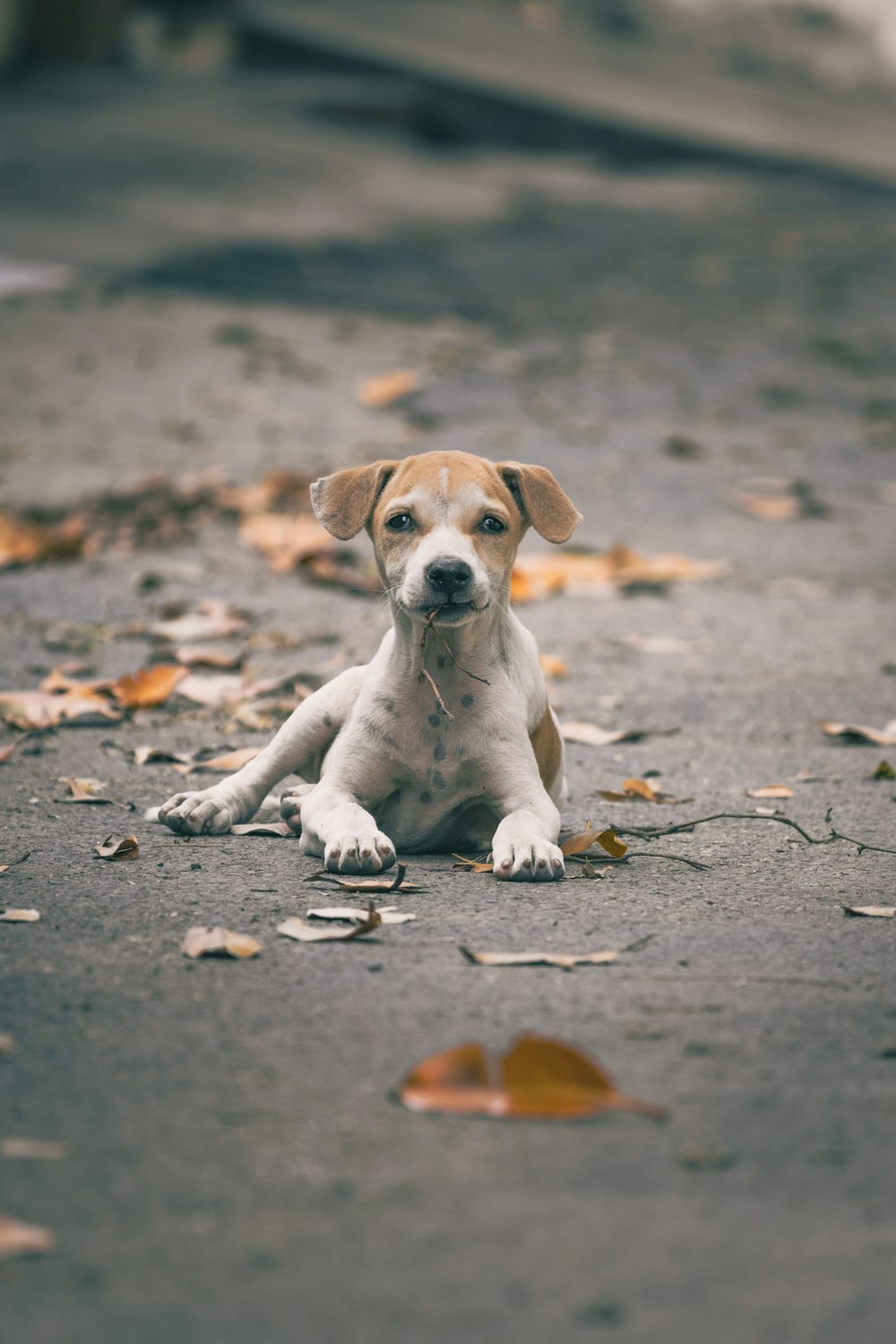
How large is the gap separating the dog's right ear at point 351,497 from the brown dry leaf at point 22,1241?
8.18ft

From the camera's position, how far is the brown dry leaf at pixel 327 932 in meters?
3.55

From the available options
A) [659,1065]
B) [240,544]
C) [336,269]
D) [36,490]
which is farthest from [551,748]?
[336,269]

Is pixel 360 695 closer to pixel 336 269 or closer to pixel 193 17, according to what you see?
pixel 336 269

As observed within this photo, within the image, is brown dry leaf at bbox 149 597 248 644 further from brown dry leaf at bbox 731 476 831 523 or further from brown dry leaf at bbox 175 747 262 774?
brown dry leaf at bbox 731 476 831 523

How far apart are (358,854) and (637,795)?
4.44 feet

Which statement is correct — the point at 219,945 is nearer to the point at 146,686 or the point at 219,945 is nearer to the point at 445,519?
the point at 445,519

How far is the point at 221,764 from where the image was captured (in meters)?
5.29

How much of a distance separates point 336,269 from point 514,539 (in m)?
11.8

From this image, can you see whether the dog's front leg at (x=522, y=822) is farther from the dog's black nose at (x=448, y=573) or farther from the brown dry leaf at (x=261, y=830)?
the brown dry leaf at (x=261, y=830)

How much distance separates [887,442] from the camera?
11.7 meters

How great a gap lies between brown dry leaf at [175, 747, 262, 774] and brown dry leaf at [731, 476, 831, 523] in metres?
5.26

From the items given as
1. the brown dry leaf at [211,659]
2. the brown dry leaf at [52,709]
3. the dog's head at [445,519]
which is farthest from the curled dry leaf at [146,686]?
the dog's head at [445,519]

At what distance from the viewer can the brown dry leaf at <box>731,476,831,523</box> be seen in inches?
390

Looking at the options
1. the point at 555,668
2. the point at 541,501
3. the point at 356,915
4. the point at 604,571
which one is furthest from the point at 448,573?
the point at 604,571
